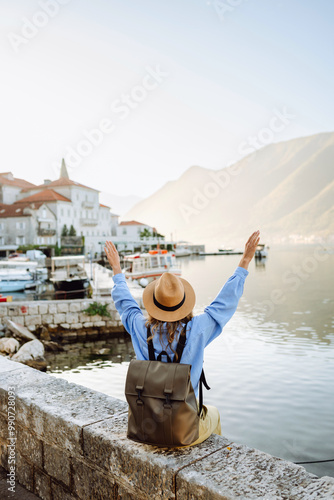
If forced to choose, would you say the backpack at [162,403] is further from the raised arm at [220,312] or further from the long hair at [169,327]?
the raised arm at [220,312]

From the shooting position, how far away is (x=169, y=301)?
2.63 metres

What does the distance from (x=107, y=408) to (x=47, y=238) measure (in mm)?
78413

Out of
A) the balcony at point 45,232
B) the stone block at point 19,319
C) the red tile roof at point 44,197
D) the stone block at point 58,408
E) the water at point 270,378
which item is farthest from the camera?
the red tile roof at point 44,197

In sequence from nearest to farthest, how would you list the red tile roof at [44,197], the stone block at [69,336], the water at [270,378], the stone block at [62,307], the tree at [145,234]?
the water at [270,378] < the stone block at [69,336] < the stone block at [62,307] < the red tile roof at [44,197] < the tree at [145,234]

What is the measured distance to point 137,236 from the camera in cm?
11050

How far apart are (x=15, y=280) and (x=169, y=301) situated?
1415 inches

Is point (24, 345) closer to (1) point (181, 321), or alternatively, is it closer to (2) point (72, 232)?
(1) point (181, 321)

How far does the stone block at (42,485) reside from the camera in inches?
132

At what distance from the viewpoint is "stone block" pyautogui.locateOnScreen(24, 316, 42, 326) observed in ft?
57.8

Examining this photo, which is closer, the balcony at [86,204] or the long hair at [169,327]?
the long hair at [169,327]

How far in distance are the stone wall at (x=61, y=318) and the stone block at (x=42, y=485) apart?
14.4m

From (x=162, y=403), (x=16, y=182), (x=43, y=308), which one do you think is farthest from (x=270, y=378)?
(x=16, y=182)

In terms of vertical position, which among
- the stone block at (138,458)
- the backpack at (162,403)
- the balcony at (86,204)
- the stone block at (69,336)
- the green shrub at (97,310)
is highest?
the balcony at (86,204)

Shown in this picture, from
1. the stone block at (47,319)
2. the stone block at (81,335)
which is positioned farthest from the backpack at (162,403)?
the stone block at (47,319)
